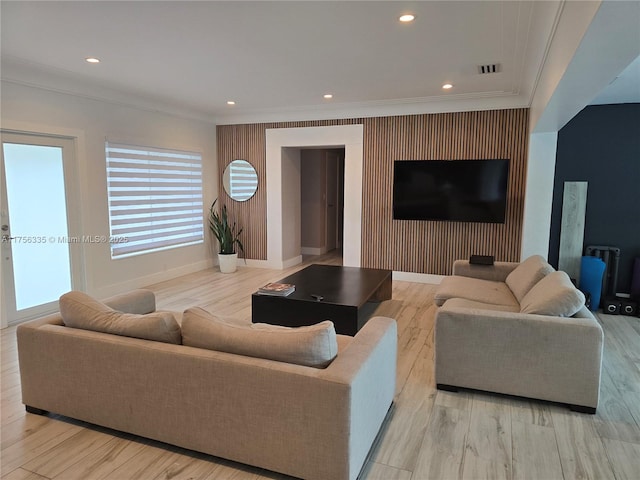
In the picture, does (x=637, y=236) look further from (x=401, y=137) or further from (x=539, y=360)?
(x=539, y=360)

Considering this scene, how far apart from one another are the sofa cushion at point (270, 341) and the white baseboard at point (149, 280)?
3.53 m

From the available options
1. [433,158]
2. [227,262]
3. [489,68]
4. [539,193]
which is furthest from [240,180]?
[539,193]

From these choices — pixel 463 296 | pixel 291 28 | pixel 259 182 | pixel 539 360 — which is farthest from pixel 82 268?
pixel 539 360

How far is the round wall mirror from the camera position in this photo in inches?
272

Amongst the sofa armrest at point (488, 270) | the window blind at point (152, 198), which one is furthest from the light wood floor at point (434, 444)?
the window blind at point (152, 198)

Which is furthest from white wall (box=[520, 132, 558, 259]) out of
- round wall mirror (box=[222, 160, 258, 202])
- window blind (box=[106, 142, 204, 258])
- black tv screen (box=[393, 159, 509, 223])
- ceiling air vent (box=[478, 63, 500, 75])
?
window blind (box=[106, 142, 204, 258])

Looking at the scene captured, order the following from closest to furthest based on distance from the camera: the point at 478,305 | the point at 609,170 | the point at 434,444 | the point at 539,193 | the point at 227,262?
the point at 434,444 → the point at 478,305 → the point at 539,193 → the point at 609,170 → the point at 227,262

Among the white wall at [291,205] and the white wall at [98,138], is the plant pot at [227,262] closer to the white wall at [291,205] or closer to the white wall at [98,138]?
the white wall at [98,138]

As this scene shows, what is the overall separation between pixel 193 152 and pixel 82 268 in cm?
252

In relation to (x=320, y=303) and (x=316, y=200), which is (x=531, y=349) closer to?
(x=320, y=303)

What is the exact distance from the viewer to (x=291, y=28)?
120 inches

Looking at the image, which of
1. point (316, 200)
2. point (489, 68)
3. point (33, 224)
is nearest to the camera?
point (489, 68)

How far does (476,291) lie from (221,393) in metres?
2.58

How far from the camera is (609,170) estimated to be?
16.6ft
